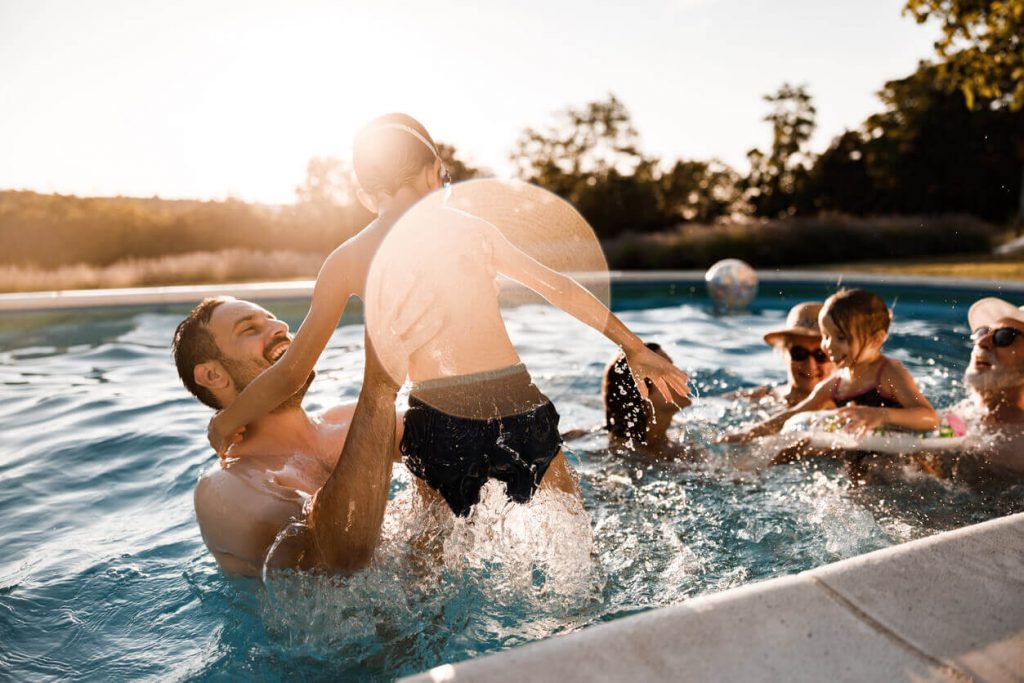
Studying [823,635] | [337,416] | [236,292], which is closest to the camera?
[823,635]

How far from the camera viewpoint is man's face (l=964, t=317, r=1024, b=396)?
3648 millimetres

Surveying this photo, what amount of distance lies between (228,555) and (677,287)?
34.2 ft

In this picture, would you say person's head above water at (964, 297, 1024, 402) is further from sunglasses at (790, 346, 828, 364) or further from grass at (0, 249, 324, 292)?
grass at (0, 249, 324, 292)

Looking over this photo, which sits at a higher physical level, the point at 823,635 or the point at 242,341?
the point at 242,341

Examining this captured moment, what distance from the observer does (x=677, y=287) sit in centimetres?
1215

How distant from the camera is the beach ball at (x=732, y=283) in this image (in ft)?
32.1

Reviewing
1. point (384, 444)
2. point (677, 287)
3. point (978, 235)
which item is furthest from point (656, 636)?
point (978, 235)

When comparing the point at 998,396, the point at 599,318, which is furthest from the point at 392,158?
the point at 998,396

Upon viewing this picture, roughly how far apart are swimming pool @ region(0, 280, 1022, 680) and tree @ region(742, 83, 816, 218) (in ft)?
108

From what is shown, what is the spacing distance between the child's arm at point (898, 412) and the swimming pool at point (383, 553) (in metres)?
0.32

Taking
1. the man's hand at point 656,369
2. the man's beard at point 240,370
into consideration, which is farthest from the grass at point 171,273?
the man's hand at point 656,369

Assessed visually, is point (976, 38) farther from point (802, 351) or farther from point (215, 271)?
point (215, 271)

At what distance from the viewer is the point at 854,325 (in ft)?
12.9

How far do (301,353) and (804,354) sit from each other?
3.87 meters
